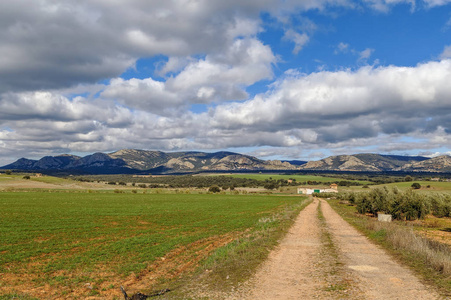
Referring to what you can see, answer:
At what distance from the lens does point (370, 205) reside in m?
55.5

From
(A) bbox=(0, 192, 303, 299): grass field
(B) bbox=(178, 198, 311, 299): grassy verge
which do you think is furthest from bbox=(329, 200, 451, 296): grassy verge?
(A) bbox=(0, 192, 303, 299): grass field

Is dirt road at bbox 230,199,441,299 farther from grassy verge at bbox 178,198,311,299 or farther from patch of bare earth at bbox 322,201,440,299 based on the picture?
grassy verge at bbox 178,198,311,299

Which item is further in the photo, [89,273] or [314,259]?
[314,259]

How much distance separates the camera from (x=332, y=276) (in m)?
14.2

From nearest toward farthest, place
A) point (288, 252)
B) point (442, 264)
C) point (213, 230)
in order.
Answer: point (442, 264) < point (288, 252) < point (213, 230)

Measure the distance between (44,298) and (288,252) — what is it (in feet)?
47.6

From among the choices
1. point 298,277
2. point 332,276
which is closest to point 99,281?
point 298,277

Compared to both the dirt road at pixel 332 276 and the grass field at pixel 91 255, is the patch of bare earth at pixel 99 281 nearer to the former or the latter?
the grass field at pixel 91 255

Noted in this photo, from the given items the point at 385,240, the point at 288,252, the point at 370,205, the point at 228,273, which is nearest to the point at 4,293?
the point at 228,273

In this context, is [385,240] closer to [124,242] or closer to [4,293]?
[124,242]

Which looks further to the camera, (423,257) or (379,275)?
(423,257)

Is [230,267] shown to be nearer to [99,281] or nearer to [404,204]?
[99,281]

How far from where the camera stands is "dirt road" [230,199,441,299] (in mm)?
11633

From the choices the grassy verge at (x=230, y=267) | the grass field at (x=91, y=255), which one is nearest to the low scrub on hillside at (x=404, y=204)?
the grass field at (x=91, y=255)
